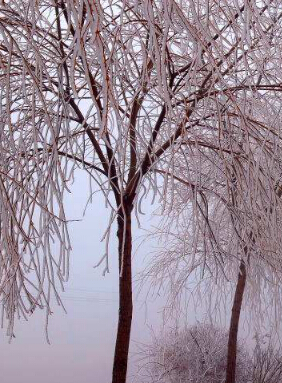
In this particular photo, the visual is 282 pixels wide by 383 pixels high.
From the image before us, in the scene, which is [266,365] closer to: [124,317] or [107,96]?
[124,317]

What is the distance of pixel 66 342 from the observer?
3.21 metres

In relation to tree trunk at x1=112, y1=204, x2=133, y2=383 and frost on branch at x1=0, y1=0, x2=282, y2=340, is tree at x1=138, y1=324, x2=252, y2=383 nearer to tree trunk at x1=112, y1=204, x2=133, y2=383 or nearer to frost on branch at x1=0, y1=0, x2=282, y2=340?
tree trunk at x1=112, y1=204, x2=133, y2=383

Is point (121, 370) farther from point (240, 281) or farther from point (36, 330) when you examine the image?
point (36, 330)

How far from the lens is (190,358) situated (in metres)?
3.05

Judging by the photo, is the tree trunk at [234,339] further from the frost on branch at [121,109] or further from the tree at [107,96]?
the tree at [107,96]

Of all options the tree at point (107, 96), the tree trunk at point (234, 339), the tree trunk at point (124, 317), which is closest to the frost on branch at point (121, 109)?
the tree at point (107, 96)

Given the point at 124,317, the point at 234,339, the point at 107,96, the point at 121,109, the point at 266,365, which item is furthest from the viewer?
the point at 266,365

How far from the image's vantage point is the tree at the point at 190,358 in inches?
119

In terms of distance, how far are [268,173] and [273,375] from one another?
177 cm

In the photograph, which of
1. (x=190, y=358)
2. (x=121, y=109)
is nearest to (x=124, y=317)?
(x=121, y=109)

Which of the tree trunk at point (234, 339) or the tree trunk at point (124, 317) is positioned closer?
the tree trunk at point (124, 317)

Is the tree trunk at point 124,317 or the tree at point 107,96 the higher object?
the tree at point 107,96

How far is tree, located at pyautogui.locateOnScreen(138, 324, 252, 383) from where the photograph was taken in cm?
302

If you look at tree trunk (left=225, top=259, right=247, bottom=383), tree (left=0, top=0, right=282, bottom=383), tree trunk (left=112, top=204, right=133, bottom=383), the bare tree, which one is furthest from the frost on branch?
the bare tree
